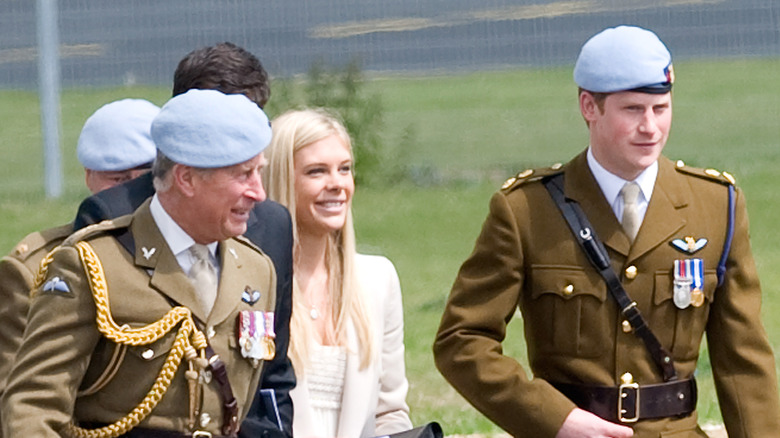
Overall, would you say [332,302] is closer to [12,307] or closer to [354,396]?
[354,396]

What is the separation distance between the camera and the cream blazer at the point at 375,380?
566 cm

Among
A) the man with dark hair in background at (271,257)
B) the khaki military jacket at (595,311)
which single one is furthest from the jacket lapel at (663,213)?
the man with dark hair in background at (271,257)

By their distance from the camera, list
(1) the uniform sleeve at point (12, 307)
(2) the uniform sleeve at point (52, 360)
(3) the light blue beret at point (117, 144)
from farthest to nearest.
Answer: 1. (3) the light blue beret at point (117, 144)
2. (1) the uniform sleeve at point (12, 307)
3. (2) the uniform sleeve at point (52, 360)

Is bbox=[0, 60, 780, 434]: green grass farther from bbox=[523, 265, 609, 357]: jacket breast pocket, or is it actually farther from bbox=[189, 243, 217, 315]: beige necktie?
bbox=[189, 243, 217, 315]: beige necktie

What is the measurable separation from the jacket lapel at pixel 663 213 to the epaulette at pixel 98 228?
143 cm

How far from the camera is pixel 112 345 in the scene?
4453 millimetres

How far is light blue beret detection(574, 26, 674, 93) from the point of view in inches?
208

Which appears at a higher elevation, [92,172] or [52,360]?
[92,172]

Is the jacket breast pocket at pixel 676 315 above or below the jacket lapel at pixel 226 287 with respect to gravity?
below

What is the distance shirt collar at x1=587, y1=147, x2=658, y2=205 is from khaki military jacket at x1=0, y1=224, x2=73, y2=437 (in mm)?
1359

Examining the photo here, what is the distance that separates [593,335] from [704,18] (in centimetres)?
1142

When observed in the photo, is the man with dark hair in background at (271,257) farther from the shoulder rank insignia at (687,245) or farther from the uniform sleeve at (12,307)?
the shoulder rank insignia at (687,245)

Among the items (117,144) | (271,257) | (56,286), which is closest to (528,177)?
(271,257)

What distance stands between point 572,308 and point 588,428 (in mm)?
323
